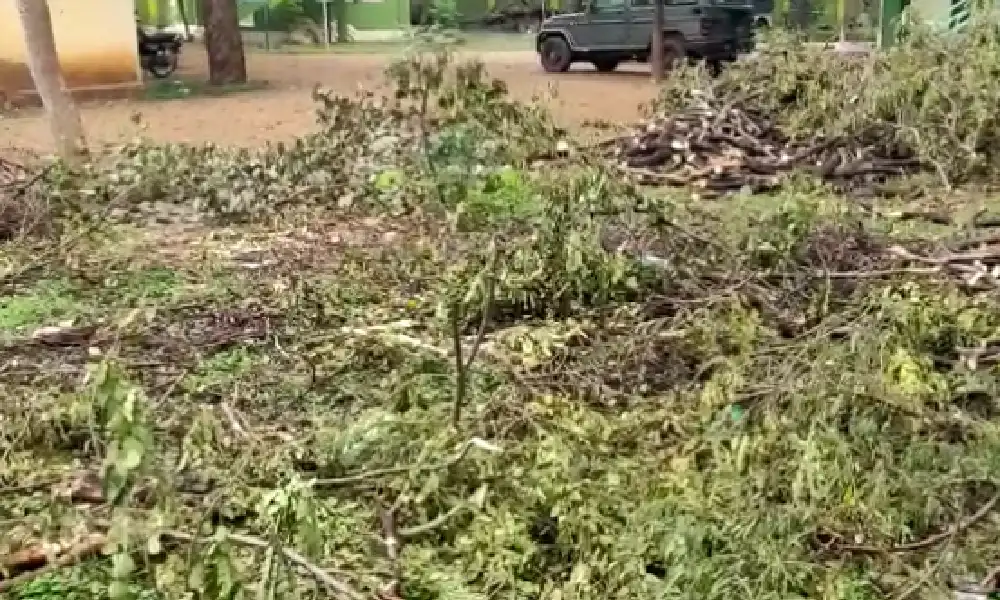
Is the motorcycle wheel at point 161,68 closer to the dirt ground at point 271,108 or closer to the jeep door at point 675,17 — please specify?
the dirt ground at point 271,108

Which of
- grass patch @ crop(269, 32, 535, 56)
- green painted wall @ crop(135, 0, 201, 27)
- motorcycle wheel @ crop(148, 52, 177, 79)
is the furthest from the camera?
green painted wall @ crop(135, 0, 201, 27)

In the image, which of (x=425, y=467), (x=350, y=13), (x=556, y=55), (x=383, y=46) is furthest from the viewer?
(x=350, y=13)

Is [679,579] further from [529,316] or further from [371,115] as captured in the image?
[371,115]

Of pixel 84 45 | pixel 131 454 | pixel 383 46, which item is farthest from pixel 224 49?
pixel 131 454

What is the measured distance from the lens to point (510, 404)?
4.72 metres

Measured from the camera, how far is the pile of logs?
34.6 ft

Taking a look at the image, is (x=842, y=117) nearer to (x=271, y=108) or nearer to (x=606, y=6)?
(x=271, y=108)

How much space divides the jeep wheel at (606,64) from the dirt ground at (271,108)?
26 cm

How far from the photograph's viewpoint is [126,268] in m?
7.56

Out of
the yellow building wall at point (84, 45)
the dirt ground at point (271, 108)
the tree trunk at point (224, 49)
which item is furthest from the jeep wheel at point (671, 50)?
the yellow building wall at point (84, 45)

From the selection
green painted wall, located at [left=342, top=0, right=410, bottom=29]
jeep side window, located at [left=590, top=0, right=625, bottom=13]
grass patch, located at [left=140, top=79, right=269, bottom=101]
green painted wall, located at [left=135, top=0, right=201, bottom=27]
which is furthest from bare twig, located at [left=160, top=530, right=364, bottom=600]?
green painted wall, located at [left=342, top=0, right=410, bottom=29]

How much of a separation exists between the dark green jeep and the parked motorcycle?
22.1ft

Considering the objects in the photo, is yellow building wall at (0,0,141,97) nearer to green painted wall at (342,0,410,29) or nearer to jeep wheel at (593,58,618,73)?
jeep wheel at (593,58,618,73)

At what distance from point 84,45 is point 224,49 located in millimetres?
2876
